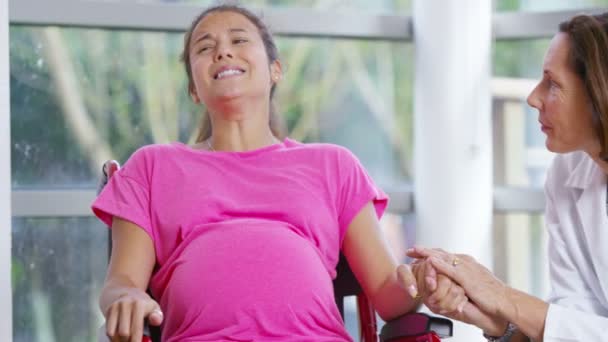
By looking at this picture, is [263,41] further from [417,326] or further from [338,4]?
[338,4]

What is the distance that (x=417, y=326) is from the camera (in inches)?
65.9

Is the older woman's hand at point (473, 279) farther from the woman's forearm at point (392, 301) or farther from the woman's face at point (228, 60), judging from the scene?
the woman's face at point (228, 60)

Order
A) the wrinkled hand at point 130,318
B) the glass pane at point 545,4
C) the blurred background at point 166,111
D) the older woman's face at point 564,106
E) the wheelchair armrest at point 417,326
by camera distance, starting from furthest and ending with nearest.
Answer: the glass pane at point 545,4 < the blurred background at point 166,111 < the older woman's face at point 564,106 < the wheelchair armrest at point 417,326 < the wrinkled hand at point 130,318

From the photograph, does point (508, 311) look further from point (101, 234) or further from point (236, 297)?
point (101, 234)

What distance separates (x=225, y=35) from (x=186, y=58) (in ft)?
0.51

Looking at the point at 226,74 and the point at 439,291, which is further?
the point at 226,74

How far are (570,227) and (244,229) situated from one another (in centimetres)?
68

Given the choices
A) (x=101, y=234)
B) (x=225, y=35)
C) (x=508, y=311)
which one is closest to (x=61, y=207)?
(x=101, y=234)

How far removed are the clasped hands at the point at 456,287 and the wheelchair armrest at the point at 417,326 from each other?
2.0 inches

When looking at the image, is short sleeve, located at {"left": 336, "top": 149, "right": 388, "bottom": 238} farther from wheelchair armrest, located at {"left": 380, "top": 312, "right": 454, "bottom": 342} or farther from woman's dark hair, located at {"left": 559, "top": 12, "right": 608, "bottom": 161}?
woman's dark hair, located at {"left": 559, "top": 12, "right": 608, "bottom": 161}

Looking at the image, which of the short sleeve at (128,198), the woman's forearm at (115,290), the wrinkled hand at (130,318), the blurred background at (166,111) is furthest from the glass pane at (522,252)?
the wrinkled hand at (130,318)

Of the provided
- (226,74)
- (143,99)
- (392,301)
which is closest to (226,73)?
(226,74)

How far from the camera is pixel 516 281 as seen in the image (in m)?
3.46

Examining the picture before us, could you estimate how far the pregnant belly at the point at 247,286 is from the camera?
1.78 m
